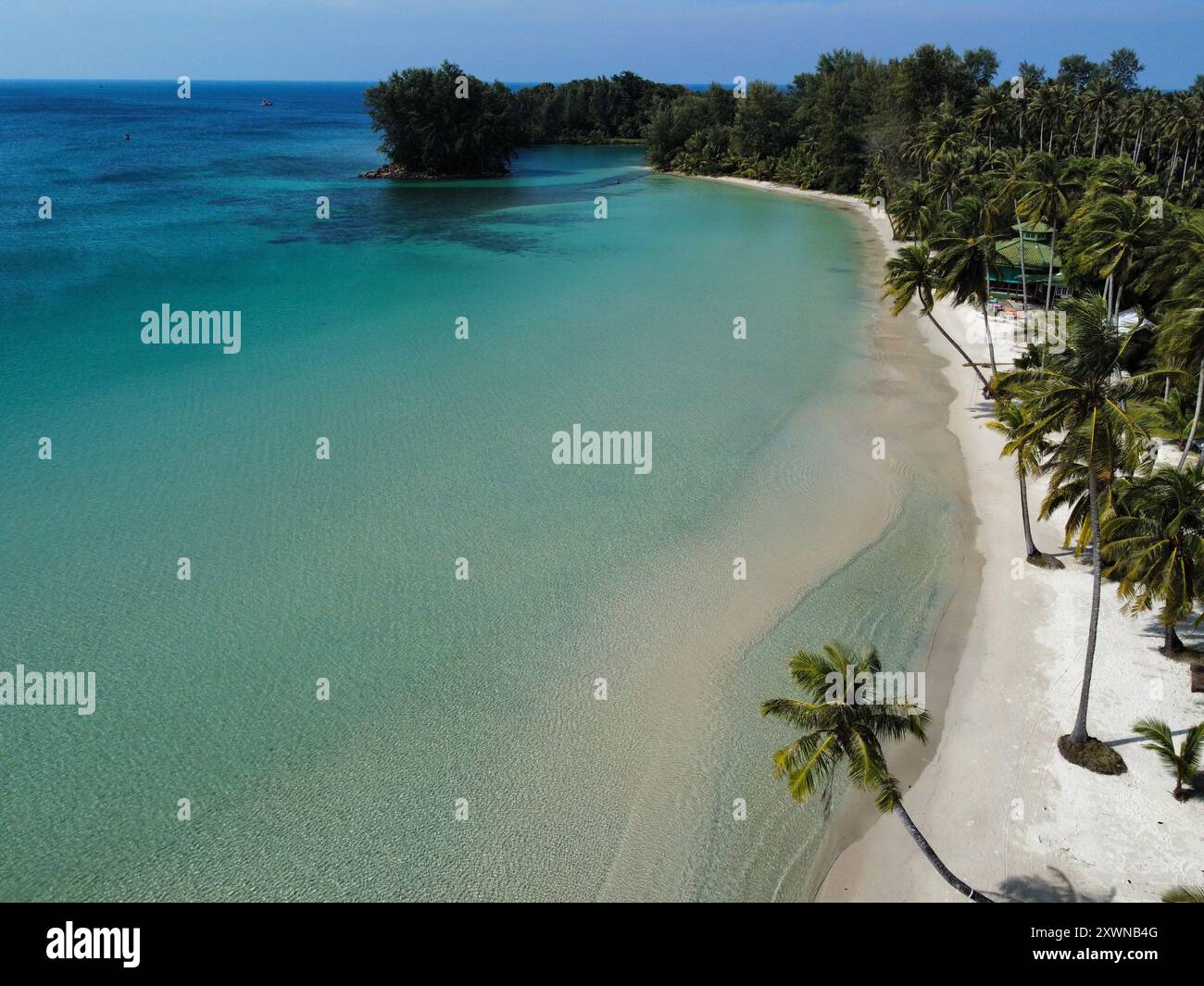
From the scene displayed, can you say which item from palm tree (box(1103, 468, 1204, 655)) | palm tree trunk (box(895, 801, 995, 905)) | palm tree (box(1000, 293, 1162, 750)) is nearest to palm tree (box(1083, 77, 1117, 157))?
palm tree (box(1103, 468, 1204, 655))

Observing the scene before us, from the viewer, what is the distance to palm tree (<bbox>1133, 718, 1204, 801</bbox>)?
47.3 ft

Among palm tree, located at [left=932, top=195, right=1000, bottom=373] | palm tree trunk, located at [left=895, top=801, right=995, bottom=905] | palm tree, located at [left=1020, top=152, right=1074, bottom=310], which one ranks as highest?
palm tree, located at [left=1020, top=152, right=1074, bottom=310]

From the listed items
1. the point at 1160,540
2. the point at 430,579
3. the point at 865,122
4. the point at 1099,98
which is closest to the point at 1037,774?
the point at 1160,540

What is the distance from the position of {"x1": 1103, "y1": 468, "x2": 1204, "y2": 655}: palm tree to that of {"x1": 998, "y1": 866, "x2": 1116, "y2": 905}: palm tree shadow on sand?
618 centimetres

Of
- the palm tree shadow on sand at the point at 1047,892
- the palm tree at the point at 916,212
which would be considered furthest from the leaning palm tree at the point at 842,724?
the palm tree at the point at 916,212

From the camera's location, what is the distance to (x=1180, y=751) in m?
14.9

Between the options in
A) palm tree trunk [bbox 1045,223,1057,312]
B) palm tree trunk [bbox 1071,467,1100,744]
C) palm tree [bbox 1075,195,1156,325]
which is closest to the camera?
palm tree trunk [bbox 1071,467,1100,744]

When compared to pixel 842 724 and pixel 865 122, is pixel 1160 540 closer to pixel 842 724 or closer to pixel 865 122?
pixel 842 724

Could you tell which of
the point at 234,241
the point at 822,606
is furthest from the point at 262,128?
the point at 822,606

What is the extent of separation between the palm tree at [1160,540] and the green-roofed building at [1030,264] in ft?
78.3

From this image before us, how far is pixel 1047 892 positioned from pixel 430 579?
15.8 metres

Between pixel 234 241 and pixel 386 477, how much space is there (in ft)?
136

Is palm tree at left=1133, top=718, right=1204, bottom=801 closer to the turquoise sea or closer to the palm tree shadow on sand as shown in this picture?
the palm tree shadow on sand

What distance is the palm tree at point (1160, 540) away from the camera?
16.1 m
